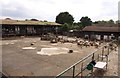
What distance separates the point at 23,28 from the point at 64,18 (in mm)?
25427

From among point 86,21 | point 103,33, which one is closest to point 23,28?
point 103,33

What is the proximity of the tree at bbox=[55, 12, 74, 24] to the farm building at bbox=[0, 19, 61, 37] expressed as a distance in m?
16.7

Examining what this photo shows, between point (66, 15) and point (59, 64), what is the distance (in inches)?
1890

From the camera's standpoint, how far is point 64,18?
2156 inches

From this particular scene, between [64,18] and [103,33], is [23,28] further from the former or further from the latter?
[64,18]

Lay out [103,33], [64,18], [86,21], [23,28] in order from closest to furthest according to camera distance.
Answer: [103,33], [23,28], [86,21], [64,18]

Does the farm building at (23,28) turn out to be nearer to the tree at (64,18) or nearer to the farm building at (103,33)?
the farm building at (103,33)

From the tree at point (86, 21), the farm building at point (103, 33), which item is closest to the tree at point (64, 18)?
the tree at point (86, 21)

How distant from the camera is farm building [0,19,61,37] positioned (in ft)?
94.5

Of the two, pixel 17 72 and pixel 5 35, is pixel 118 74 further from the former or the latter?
pixel 5 35

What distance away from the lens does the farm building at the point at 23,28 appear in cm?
2881

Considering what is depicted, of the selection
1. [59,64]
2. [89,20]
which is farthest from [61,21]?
[59,64]

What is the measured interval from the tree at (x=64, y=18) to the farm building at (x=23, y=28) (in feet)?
54.9

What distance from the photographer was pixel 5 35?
93.2 feet
